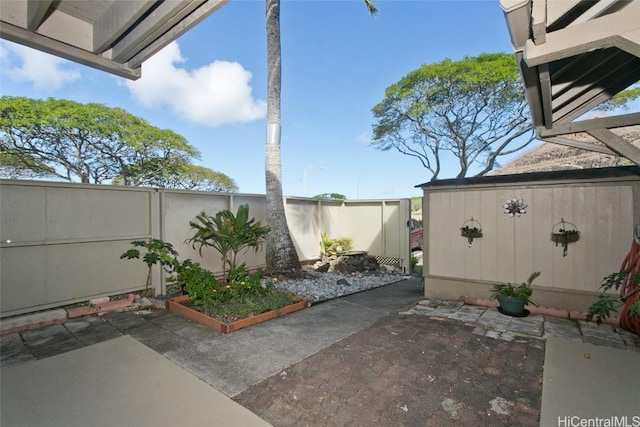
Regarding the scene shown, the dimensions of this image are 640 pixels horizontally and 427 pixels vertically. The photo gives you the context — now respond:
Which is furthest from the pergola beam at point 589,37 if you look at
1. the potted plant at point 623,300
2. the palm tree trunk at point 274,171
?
the palm tree trunk at point 274,171

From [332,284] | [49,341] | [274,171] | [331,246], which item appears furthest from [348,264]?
[49,341]

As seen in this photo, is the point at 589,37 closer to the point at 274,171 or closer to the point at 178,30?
the point at 178,30

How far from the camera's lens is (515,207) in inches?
165

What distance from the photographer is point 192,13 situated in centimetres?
151

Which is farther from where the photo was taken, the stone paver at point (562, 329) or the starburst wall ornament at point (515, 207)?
the starburst wall ornament at point (515, 207)

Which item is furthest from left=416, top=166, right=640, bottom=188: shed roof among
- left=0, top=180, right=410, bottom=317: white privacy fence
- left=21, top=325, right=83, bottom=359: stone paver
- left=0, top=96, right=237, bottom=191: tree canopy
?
left=0, top=96, right=237, bottom=191: tree canopy

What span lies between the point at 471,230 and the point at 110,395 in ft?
15.4

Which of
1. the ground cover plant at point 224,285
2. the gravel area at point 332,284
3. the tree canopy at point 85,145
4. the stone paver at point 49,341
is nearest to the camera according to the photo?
the stone paver at point 49,341

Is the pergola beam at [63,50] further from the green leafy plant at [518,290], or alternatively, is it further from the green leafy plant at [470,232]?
the green leafy plant at [518,290]

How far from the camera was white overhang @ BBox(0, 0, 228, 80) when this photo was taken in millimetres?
1482

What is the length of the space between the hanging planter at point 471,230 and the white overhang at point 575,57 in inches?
60.4

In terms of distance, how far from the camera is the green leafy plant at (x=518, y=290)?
12.8ft

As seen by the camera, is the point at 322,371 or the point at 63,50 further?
the point at 322,371

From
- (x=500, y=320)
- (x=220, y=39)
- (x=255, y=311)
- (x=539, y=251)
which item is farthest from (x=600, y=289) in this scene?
(x=220, y=39)
